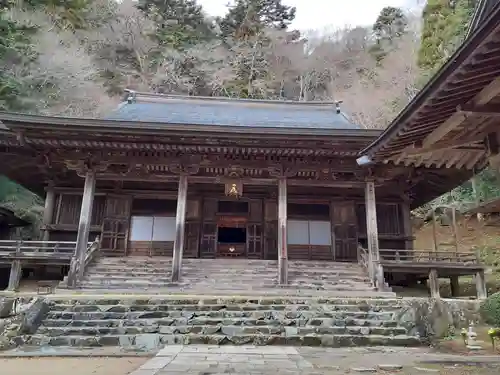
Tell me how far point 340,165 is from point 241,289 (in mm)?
5023

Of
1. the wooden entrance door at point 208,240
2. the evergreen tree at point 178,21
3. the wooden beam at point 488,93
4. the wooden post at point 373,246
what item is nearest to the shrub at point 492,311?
the wooden post at point 373,246

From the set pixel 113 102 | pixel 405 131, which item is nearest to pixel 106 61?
pixel 113 102

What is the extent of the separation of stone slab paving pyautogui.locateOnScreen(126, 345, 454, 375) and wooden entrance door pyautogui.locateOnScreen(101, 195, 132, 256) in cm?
829

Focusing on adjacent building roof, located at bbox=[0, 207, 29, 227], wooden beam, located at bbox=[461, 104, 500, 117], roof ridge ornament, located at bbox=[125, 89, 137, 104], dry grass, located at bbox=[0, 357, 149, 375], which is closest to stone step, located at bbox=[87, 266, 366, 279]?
adjacent building roof, located at bbox=[0, 207, 29, 227]

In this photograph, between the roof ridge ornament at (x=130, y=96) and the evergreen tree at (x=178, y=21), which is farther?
the evergreen tree at (x=178, y=21)

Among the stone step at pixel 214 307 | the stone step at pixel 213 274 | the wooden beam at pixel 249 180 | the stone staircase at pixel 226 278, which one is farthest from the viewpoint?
the wooden beam at pixel 249 180

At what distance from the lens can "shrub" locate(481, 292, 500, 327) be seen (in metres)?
8.29

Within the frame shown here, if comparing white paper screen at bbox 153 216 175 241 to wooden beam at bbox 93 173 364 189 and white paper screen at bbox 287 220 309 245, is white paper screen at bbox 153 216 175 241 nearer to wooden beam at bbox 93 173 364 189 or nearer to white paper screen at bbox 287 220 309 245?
wooden beam at bbox 93 173 364 189

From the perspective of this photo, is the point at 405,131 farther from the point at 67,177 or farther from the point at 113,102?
the point at 113,102

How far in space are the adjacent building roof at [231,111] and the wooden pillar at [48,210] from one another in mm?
3983

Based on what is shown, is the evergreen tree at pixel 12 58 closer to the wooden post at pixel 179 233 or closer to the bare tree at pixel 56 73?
the bare tree at pixel 56 73

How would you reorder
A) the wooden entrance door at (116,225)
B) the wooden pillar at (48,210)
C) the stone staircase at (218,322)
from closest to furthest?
the stone staircase at (218,322) < the wooden pillar at (48,210) < the wooden entrance door at (116,225)

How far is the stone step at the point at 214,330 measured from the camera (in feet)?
23.6

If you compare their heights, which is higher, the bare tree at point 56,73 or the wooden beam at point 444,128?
the bare tree at point 56,73
